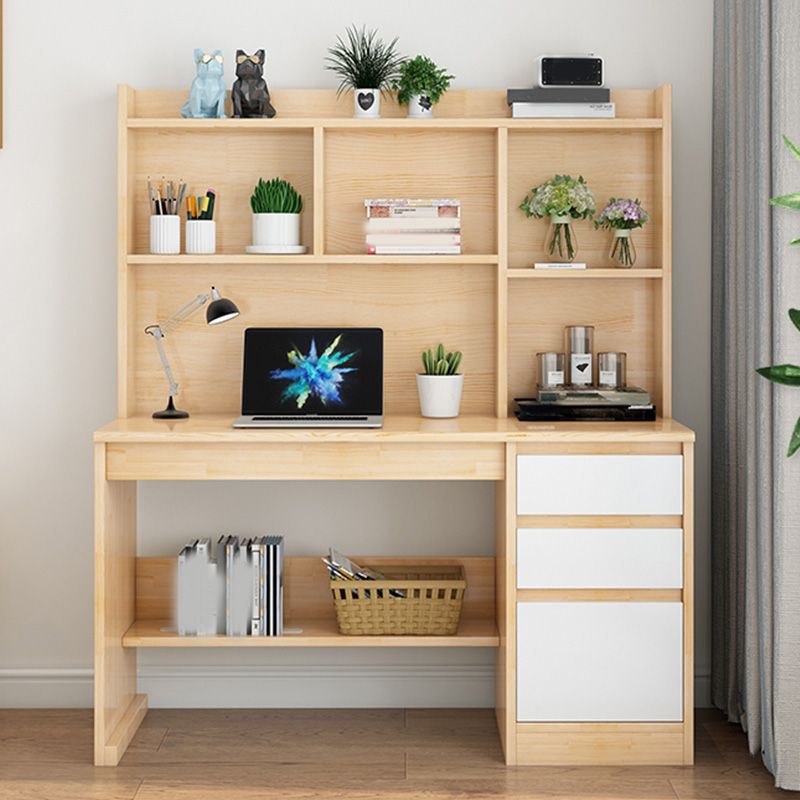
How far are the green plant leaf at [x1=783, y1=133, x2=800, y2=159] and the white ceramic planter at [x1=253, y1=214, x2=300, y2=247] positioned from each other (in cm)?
139

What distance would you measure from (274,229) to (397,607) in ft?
3.78

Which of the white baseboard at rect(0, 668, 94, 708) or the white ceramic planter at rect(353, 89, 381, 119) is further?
the white baseboard at rect(0, 668, 94, 708)

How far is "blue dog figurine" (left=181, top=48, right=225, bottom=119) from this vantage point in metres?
3.34

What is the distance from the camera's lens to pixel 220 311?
3.29m

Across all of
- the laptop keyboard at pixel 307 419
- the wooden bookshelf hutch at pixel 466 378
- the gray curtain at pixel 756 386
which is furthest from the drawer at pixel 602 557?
the laptop keyboard at pixel 307 419

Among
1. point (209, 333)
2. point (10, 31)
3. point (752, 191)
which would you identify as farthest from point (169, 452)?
point (752, 191)

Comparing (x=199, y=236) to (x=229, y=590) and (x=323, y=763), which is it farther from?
(x=323, y=763)

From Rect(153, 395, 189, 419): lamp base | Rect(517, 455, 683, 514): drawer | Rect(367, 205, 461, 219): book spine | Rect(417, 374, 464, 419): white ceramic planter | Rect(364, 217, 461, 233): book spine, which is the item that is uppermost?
Rect(367, 205, 461, 219): book spine

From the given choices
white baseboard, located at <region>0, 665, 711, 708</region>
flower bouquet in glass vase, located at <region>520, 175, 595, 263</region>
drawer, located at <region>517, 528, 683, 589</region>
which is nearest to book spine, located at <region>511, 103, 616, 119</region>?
flower bouquet in glass vase, located at <region>520, 175, 595, 263</region>

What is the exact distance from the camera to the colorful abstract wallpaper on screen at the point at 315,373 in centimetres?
342

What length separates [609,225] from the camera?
3.44 meters

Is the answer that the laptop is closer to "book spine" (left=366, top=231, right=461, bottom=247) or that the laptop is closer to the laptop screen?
the laptop screen

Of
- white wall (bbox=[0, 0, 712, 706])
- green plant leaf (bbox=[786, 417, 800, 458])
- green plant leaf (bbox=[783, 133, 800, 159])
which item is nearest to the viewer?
green plant leaf (bbox=[783, 133, 800, 159])

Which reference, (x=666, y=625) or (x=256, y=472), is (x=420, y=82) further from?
(x=666, y=625)
